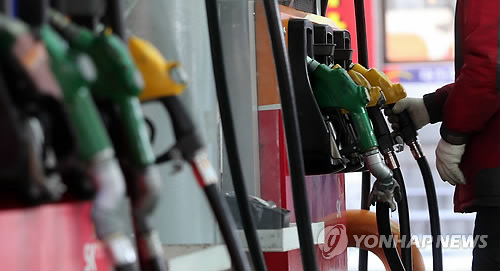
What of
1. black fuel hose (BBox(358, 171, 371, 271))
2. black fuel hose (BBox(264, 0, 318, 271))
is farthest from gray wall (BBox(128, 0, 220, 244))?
black fuel hose (BBox(358, 171, 371, 271))

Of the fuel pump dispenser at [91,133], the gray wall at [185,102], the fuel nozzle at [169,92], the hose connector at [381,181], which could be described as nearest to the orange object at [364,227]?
the hose connector at [381,181]

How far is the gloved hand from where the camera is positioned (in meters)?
2.49

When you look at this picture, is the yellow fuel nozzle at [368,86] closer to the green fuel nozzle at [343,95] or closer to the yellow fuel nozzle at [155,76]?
the green fuel nozzle at [343,95]

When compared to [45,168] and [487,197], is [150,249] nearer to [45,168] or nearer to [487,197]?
[45,168]

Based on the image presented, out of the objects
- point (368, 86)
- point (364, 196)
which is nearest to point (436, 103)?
point (368, 86)

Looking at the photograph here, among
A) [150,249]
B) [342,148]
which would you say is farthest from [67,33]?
[342,148]

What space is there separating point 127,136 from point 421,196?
6.23m

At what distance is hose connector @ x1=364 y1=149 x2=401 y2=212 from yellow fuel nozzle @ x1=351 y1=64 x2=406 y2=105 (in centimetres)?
26

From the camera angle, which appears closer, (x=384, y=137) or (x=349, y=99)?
(x=349, y=99)

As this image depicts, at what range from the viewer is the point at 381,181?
2.35 meters

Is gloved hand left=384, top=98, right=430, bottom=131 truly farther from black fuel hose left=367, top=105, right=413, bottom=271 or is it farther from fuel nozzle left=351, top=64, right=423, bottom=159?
black fuel hose left=367, top=105, right=413, bottom=271

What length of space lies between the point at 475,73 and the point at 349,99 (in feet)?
1.16

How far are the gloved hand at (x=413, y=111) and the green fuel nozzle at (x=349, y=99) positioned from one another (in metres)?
0.28

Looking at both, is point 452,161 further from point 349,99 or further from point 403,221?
point 349,99
